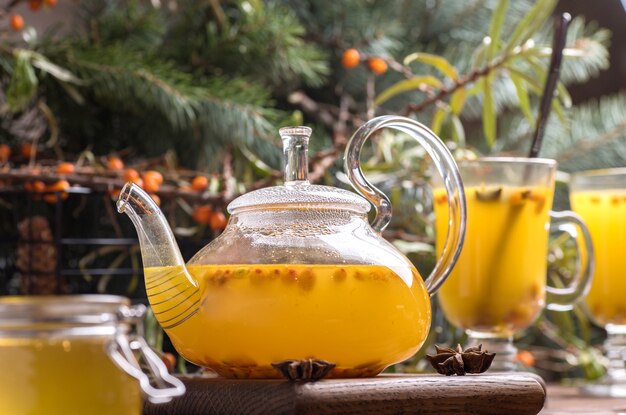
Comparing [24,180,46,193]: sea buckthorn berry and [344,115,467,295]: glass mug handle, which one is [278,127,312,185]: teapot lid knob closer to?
[344,115,467,295]: glass mug handle

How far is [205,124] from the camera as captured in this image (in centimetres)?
105

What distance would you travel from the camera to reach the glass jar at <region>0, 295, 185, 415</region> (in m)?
0.41

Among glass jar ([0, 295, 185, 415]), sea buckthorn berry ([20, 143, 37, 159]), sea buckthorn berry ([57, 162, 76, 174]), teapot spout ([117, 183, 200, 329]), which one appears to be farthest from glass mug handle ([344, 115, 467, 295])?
sea buckthorn berry ([20, 143, 37, 159])

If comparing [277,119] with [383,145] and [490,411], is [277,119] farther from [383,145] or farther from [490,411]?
[490,411]

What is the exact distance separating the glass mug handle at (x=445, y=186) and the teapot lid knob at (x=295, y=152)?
27mm

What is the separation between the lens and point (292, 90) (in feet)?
4.00

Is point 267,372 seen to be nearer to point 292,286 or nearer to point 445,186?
point 292,286

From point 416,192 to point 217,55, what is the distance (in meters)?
0.27

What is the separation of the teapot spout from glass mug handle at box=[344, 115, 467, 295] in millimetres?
122

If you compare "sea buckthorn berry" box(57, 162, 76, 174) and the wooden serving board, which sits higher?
"sea buckthorn berry" box(57, 162, 76, 174)

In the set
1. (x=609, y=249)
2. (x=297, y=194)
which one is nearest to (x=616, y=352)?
(x=609, y=249)

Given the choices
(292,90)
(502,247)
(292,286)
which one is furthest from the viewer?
(292,90)

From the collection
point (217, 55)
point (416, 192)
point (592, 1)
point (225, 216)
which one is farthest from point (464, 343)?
point (592, 1)

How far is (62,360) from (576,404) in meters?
0.56
